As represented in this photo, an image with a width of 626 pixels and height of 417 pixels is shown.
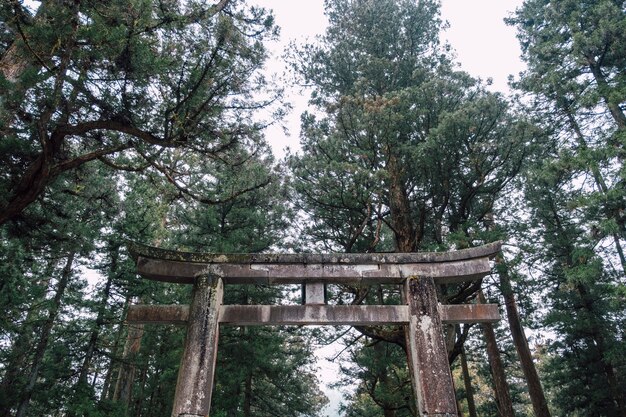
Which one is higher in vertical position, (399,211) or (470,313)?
(399,211)

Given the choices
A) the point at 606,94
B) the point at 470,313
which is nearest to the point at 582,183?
the point at 606,94

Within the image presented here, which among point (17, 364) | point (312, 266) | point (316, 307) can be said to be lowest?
point (316, 307)

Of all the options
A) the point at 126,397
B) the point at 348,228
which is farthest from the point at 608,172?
the point at 126,397

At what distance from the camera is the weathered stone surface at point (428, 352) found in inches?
184

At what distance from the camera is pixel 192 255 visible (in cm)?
542

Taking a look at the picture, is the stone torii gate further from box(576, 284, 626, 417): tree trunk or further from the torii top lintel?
box(576, 284, 626, 417): tree trunk

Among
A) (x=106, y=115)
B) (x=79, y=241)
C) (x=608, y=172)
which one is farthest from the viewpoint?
(x=608, y=172)

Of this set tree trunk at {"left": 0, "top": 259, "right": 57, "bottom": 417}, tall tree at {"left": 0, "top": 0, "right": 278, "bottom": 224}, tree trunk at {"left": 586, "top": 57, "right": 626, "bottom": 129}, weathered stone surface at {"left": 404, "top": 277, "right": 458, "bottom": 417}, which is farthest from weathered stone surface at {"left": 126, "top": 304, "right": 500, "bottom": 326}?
tree trunk at {"left": 586, "top": 57, "right": 626, "bottom": 129}

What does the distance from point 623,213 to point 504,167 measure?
125 inches

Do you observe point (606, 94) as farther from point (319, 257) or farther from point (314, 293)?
point (314, 293)

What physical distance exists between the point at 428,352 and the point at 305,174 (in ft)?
13.9

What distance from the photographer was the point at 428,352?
4.95m

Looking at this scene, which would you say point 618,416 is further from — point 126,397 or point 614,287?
point 126,397

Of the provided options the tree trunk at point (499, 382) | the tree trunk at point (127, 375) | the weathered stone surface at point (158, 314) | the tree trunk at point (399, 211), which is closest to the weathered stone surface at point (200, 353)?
the weathered stone surface at point (158, 314)
